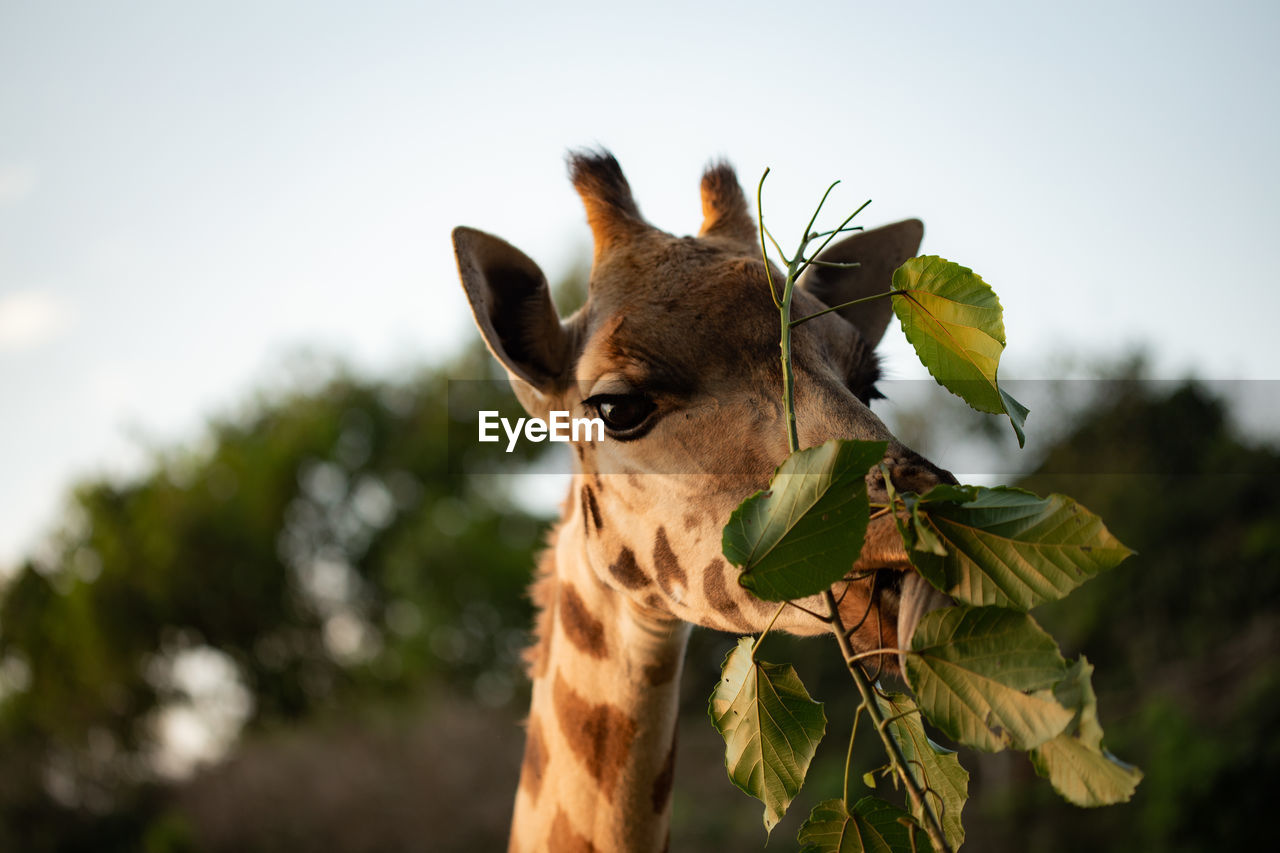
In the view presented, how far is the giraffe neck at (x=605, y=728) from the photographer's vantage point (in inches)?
102

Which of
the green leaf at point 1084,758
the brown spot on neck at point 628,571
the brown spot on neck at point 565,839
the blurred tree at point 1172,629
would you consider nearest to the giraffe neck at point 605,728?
the brown spot on neck at point 565,839

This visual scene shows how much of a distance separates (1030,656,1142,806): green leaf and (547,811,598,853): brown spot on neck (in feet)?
5.42

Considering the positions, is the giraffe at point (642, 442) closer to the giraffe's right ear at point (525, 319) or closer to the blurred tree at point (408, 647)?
the giraffe's right ear at point (525, 319)

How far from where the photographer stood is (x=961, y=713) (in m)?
1.36

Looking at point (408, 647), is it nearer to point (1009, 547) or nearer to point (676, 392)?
point (676, 392)

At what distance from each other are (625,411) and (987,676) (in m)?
1.26

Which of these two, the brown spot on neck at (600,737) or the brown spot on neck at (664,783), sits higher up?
the brown spot on neck at (600,737)

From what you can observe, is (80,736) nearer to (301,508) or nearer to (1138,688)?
(301,508)

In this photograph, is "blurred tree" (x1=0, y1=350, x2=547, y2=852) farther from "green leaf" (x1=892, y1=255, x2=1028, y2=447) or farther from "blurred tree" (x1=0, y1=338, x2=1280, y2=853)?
"green leaf" (x1=892, y1=255, x2=1028, y2=447)

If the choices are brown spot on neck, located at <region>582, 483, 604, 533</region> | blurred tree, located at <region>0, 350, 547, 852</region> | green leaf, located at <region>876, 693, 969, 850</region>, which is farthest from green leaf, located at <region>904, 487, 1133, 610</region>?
blurred tree, located at <region>0, 350, 547, 852</region>

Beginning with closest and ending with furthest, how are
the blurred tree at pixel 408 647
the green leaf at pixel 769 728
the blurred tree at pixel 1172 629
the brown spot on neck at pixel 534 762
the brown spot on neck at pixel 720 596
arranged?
the green leaf at pixel 769 728 < the brown spot on neck at pixel 720 596 < the brown spot on neck at pixel 534 762 < the blurred tree at pixel 1172 629 < the blurred tree at pixel 408 647

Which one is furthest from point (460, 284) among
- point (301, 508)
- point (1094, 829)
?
point (301, 508)

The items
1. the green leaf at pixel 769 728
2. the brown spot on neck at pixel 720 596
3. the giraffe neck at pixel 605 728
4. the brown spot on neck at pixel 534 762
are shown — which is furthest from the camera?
the brown spot on neck at pixel 534 762

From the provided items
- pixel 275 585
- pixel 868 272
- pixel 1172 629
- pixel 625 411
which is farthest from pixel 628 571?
pixel 275 585
